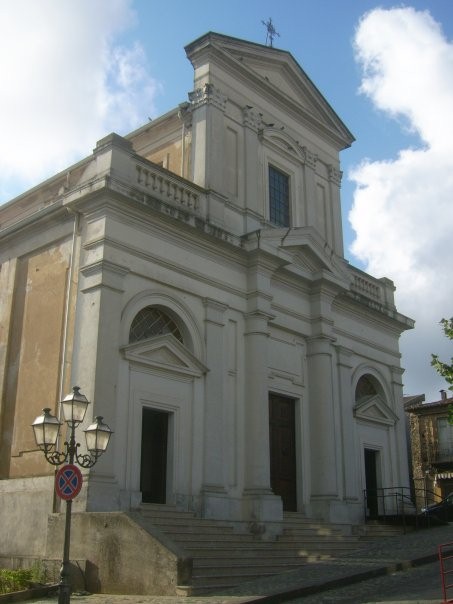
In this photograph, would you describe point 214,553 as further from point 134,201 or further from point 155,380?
point 134,201

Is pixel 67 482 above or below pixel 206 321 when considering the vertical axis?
below

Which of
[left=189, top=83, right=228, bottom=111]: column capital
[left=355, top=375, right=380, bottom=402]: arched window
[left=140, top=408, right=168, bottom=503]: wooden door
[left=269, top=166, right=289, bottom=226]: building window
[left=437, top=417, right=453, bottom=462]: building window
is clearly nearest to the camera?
[left=140, top=408, right=168, bottom=503]: wooden door

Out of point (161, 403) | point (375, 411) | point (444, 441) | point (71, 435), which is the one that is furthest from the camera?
point (444, 441)

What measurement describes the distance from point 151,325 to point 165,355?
77 centimetres

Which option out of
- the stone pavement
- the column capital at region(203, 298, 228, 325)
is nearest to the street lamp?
the stone pavement

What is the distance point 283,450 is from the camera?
18750 mm

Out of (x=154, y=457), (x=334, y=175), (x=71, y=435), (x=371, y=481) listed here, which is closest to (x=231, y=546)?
(x=154, y=457)

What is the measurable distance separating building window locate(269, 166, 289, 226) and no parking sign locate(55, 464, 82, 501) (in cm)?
1198

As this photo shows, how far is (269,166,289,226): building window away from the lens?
827 inches

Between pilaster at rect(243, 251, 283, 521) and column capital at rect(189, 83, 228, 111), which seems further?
column capital at rect(189, 83, 228, 111)

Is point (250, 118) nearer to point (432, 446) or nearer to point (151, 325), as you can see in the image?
point (151, 325)

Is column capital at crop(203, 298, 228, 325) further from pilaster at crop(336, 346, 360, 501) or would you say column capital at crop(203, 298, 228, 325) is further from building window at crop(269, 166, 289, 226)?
pilaster at crop(336, 346, 360, 501)

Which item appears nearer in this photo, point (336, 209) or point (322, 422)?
point (322, 422)

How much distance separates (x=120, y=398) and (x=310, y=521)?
20.7 feet
